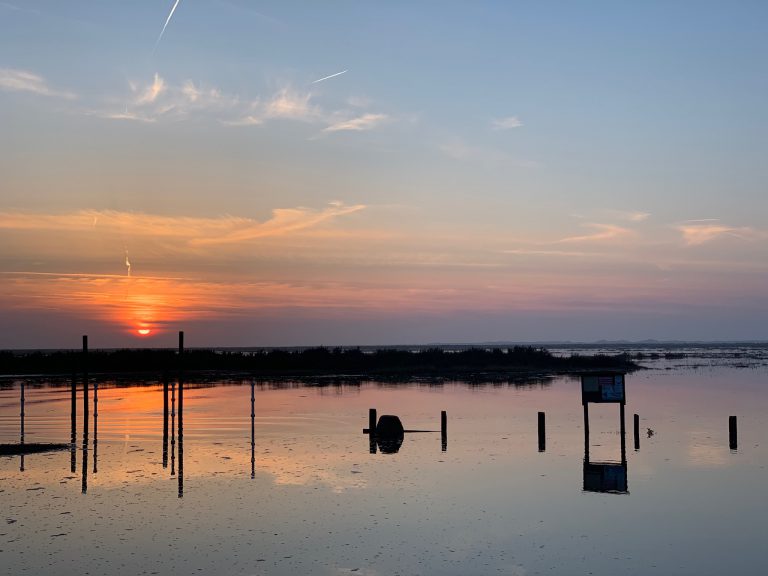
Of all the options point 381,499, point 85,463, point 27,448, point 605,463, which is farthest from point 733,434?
point 27,448

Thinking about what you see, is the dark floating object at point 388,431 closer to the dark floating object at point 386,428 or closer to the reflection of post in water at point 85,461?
the dark floating object at point 386,428

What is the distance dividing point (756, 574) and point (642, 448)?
58.2 feet

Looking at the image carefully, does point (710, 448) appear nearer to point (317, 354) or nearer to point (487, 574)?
point (487, 574)

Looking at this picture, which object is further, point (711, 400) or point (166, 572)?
point (711, 400)

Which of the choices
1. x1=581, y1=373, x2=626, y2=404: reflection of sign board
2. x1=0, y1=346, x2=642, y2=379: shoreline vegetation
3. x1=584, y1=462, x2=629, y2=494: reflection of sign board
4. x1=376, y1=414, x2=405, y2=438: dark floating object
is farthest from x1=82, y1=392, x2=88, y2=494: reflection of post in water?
x1=0, y1=346, x2=642, y2=379: shoreline vegetation

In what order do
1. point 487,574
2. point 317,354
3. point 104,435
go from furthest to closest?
point 317,354, point 104,435, point 487,574

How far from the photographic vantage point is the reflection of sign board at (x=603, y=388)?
35469mm

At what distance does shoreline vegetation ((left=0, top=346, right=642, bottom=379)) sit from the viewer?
329 feet

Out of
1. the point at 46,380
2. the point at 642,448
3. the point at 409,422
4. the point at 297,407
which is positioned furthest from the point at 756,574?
the point at 46,380

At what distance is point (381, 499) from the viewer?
23.6m

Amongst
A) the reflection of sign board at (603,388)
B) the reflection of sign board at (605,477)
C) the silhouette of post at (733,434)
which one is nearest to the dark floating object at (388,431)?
the reflection of sign board at (603,388)

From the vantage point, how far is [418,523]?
68.0 ft

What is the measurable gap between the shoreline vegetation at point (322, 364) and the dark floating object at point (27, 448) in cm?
6157

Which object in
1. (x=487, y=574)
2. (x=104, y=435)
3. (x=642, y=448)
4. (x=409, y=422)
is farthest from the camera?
(x=409, y=422)
